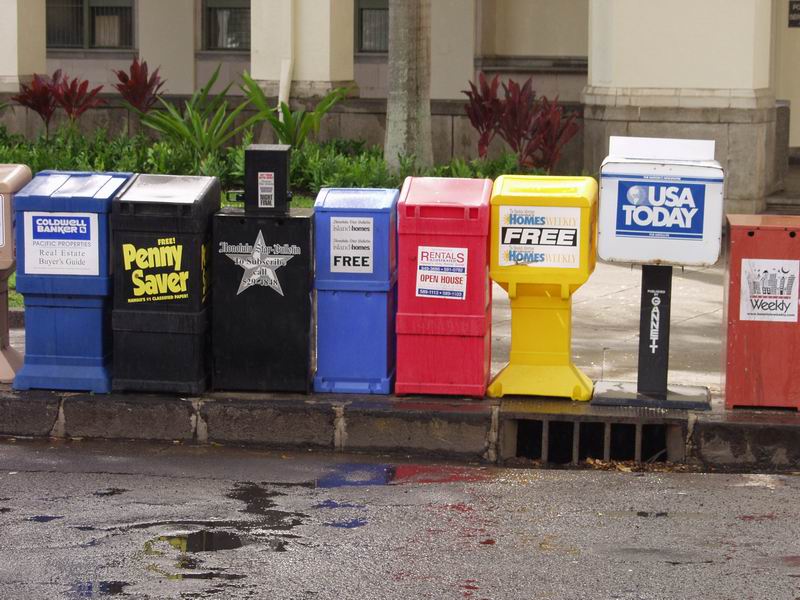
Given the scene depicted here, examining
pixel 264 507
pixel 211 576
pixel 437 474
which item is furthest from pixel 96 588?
pixel 437 474

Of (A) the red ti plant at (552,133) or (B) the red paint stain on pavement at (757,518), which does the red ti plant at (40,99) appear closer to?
(A) the red ti plant at (552,133)

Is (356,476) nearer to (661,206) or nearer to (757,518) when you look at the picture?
(757,518)

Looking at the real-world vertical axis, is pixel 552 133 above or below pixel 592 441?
above

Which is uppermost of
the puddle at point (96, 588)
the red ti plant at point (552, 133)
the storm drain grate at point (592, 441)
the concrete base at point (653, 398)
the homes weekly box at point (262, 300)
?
the red ti plant at point (552, 133)

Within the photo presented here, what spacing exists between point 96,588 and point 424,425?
2650 millimetres

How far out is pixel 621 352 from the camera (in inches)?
396

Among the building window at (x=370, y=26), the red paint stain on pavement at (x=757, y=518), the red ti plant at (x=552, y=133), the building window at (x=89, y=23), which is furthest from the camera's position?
the building window at (x=89, y=23)

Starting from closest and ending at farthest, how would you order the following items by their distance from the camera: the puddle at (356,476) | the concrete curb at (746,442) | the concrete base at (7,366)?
the puddle at (356,476) < the concrete curb at (746,442) < the concrete base at (7,366)

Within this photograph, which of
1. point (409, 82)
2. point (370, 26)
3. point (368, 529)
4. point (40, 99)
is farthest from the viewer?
point (370, 26)

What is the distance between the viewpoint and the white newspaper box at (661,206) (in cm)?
784

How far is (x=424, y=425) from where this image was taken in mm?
8039

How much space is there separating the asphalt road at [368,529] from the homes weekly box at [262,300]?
19.5 inches

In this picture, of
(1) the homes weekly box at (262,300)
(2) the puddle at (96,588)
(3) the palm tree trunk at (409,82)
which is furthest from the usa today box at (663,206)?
(3) the palm tree trunk at (409,82)

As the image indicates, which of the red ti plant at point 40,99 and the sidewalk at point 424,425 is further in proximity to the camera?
the red ti plant at point 40,99
